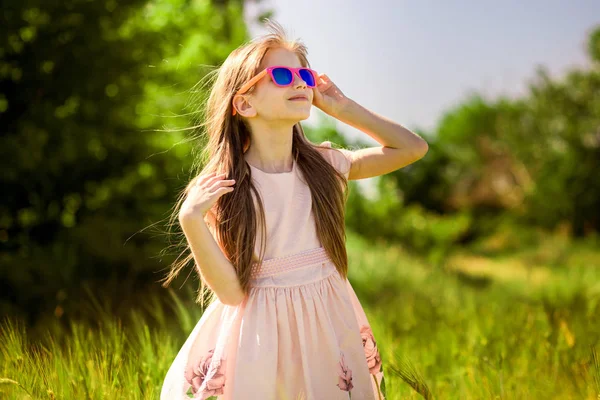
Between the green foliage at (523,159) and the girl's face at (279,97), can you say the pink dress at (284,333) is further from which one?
the green foliage at (523,159)

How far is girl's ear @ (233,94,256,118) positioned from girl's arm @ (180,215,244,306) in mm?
470

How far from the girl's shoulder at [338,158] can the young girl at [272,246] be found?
0.19 ft

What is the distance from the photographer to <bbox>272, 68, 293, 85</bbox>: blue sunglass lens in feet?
7.23

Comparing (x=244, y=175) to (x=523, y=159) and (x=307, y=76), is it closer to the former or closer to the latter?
(x=307, y=76)

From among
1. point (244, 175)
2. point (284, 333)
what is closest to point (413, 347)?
point (284, 333)

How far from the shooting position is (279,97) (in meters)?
2.21

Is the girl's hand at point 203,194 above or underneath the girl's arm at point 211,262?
above

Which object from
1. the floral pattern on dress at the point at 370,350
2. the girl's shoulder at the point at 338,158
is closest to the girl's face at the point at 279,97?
the girl's shoulder at the point at 338,158

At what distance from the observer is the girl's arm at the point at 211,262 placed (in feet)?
Result: 6.61

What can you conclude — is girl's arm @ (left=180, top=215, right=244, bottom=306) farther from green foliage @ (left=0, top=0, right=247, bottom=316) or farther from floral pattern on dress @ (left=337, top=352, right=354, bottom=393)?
green foliage @ (left=0, top=0, right=247, bottom=316)

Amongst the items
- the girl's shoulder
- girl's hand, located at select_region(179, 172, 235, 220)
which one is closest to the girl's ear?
girl's hand, located at select_region(179, 172, 235, 220)

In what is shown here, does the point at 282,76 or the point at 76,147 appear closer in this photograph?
the point at 282,76

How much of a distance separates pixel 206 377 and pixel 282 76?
1.06 m

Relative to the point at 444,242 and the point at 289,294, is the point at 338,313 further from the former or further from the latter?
the point at 444,242
